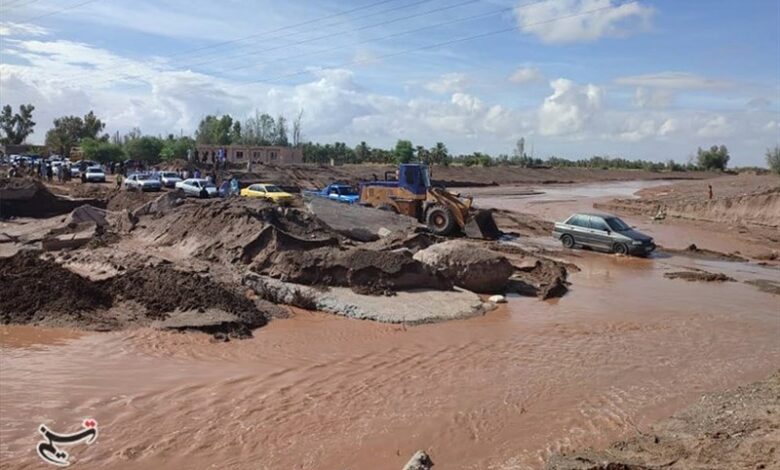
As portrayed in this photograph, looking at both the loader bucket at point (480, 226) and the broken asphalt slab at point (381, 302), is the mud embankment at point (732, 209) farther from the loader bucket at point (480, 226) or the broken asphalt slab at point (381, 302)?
the broken asphalt slab at point (381, 302)

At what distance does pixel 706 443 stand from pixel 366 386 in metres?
4.70

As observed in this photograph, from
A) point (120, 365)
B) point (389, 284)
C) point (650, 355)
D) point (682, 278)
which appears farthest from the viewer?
point (682, 278)

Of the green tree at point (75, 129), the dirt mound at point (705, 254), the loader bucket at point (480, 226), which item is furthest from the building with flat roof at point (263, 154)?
the dirt mound at point (705, 254)

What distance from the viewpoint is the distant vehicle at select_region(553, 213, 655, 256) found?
83.5ft

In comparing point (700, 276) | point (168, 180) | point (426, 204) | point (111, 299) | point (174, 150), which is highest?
point (174, 150)

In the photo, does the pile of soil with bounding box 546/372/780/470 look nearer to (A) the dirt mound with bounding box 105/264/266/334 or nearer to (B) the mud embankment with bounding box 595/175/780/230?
(A) the dirt mound with bounding box 105/264/266/334

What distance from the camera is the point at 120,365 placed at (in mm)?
10625

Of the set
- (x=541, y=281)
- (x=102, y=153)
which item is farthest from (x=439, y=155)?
(x=541, y=281)

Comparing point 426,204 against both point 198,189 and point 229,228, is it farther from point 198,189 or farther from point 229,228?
point 198,189

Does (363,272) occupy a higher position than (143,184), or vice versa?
(143,184)

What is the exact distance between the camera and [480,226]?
27.7m

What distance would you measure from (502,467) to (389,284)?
27.6 feet

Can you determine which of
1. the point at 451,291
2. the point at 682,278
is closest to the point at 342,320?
the point at 451,291

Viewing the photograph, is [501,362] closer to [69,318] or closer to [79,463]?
[79,463]
